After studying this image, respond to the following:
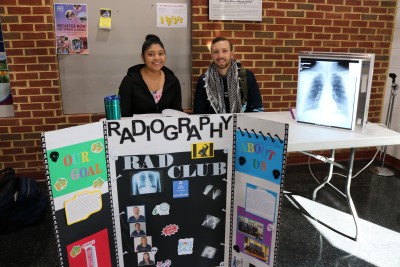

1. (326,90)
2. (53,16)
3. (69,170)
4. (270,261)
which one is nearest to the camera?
(69,170)

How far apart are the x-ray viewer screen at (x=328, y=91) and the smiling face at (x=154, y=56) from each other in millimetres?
930

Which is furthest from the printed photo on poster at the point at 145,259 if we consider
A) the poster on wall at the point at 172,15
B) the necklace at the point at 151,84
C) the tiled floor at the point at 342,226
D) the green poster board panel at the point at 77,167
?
the poster on wall at the point at 172,15

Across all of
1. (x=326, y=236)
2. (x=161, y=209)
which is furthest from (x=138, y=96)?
(x=326, y=236)

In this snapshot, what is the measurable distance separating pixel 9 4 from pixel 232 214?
7.76ft

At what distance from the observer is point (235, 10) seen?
3070 millimetres

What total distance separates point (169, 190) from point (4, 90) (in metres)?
2.13

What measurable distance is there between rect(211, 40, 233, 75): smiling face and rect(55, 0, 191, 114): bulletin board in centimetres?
79

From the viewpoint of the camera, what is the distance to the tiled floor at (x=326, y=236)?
6.98ft

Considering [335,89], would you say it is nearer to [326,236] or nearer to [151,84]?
[326,236]

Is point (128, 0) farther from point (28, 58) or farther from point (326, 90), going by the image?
point (326, 90)

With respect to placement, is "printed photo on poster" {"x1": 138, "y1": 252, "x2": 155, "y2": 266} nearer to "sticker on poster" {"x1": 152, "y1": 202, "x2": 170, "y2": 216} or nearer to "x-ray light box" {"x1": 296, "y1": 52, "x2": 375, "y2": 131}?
"sticker on poster" {"x1": 152, "y1": 202, "x2": 170, "y2": 216}

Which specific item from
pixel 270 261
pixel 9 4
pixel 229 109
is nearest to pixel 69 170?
pixel 270 261

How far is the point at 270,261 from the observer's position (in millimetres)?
1639

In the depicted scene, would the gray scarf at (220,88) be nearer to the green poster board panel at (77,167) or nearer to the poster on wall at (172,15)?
the poster on wall at (172,15)
